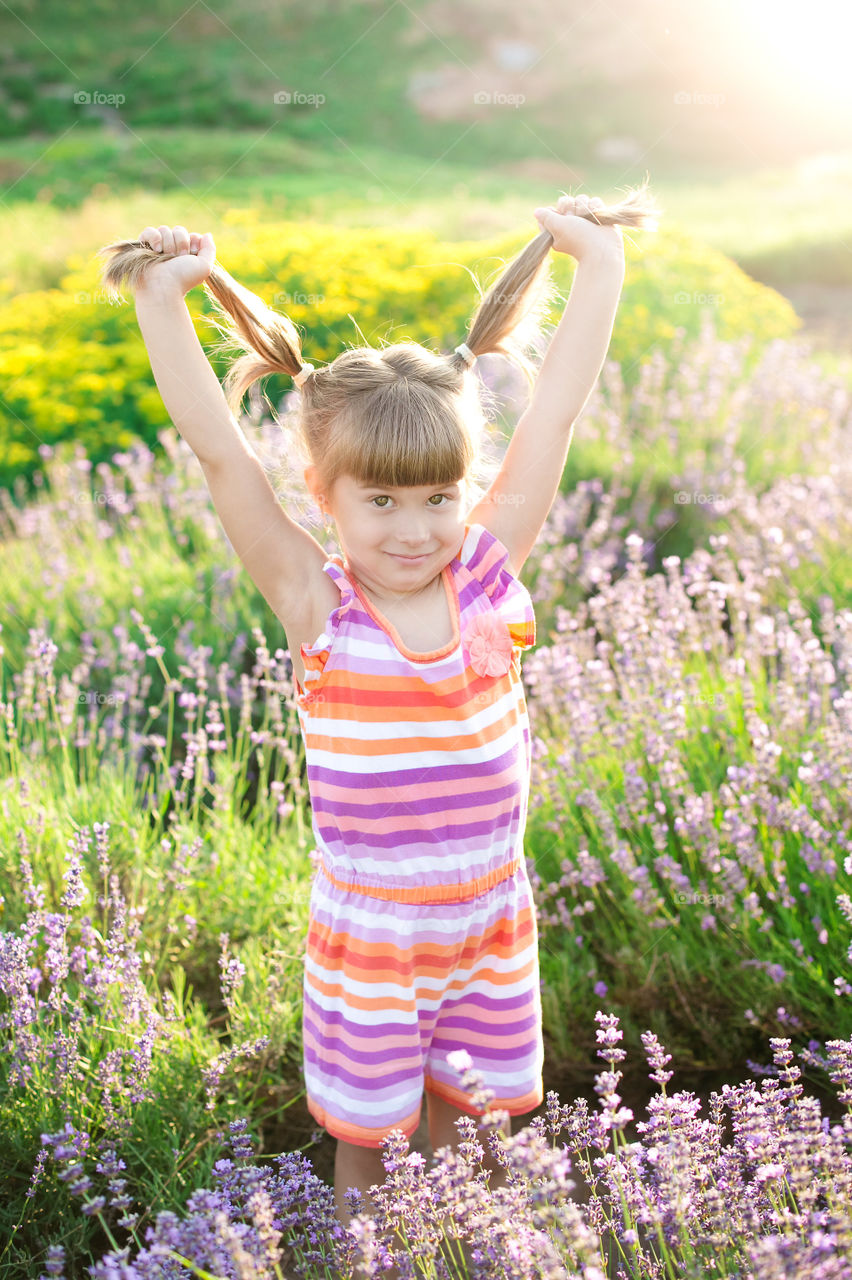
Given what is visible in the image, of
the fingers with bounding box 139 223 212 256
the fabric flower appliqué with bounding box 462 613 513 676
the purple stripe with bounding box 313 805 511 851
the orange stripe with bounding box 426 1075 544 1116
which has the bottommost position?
the orange stripe with bounding box 426 1075 544 1116

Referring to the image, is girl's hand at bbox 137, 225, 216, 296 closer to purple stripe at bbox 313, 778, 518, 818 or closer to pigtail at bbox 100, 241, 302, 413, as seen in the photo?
pigtail at bbox 100, 241, 302, 413

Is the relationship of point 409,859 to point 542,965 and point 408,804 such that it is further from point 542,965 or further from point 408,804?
point 542,965

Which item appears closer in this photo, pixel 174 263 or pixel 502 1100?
pixel 174 263

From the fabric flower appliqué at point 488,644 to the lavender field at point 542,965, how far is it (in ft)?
1.62

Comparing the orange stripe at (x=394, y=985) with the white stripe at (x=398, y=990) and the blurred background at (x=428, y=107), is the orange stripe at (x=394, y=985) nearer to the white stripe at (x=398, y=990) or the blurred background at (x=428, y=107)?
the white stripe at (x=398, y=990)

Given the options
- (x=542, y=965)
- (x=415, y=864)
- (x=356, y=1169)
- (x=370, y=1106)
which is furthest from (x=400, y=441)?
(x=542, y=965)

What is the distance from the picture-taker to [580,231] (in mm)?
1901

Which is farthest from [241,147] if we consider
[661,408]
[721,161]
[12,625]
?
[12,625]

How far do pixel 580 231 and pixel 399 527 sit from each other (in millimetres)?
642

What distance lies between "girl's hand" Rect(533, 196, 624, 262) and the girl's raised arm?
588 millimetres

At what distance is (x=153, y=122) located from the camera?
21922 mm

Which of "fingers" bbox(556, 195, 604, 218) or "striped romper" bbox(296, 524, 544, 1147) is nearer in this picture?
"striped romper" bbox(296, 524, 544, 1147)

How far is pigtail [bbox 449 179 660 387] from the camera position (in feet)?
6.24

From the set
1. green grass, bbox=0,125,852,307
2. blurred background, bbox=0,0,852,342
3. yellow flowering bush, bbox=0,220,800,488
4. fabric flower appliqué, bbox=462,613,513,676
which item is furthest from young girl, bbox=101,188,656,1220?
blurred background, bbox=0,0,852,342
